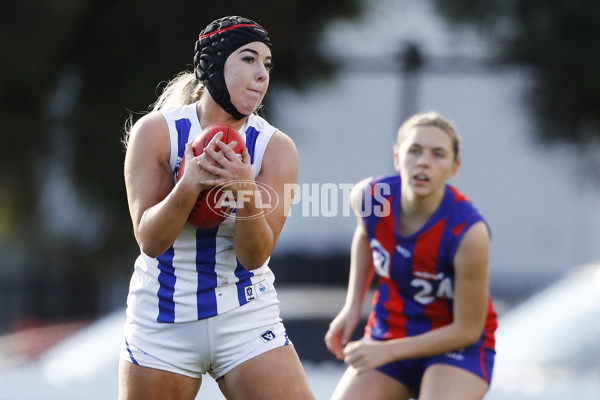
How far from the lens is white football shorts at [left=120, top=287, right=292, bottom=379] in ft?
9.27

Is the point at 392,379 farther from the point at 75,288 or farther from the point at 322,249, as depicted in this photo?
the point at 75,288

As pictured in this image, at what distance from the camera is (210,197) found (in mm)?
2725

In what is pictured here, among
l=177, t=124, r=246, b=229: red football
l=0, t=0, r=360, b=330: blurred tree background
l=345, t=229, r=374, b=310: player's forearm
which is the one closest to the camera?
l=177, t=124, r=246, b=229: red football

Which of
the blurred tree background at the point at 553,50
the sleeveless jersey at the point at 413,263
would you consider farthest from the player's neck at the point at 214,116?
the blurred tree background at the point at 553,50

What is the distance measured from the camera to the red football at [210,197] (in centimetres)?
267

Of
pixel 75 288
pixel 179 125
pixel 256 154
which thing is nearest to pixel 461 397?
pixel 256 154

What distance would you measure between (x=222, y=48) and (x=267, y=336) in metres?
0.89

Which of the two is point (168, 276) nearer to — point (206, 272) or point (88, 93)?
point (206, 272)

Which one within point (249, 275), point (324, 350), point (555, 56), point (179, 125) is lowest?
point (324, 350)

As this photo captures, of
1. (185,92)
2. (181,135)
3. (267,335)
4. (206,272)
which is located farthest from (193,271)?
(185,92)

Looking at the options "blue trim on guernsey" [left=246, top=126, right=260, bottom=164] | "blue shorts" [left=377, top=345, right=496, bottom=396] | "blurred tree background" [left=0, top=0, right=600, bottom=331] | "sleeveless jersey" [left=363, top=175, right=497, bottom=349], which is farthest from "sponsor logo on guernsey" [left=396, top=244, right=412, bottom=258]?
"blurred tree background" [left=0, top=0, right=600, bottom=331]

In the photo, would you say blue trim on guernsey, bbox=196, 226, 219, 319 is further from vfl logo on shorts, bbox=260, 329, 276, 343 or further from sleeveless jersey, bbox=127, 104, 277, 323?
vfl logo on shorts, bbox=260, 329, 276, 343

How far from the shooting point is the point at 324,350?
19.1 ft

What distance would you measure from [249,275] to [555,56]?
696 cm
